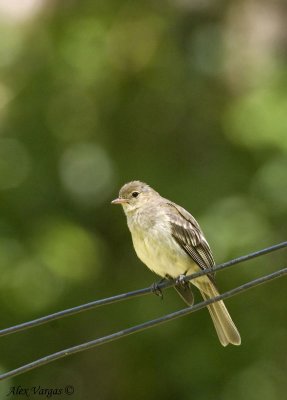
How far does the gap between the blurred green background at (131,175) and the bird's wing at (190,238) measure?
1240 millimetres

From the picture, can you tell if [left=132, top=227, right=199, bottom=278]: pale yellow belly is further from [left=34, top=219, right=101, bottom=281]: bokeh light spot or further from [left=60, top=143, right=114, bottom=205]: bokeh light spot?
[left=60, top=143, right=114, bottom=205]: bokeh light spot

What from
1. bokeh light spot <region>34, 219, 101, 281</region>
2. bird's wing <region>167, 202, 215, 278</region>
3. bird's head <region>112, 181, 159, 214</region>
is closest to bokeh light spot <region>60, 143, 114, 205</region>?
bokeh light spot <region>34, 219, 101, 281</region>

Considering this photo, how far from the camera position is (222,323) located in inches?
301

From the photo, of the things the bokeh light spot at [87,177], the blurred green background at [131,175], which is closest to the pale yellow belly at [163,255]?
the blurred green background at [131,175]

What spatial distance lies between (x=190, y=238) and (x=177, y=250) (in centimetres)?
24

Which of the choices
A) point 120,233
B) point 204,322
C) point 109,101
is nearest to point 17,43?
point 109,101

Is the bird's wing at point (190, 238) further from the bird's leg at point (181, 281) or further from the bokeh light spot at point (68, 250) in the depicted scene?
the bokeh light spot at point (68, 250)

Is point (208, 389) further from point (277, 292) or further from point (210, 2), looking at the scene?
point (210, 2)

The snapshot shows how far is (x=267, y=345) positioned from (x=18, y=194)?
3.03 metres

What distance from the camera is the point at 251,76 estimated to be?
1093cm

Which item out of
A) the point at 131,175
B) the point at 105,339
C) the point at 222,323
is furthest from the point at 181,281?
the point at 131,175

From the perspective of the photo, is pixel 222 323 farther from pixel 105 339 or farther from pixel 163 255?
pixel 105 339
